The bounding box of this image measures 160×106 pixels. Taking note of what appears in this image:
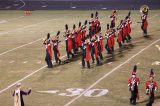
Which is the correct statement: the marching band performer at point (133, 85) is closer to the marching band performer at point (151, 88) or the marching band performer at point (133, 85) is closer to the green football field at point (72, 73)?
the green football field at point (72, 73)

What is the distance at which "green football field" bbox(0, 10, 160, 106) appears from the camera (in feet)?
62.8

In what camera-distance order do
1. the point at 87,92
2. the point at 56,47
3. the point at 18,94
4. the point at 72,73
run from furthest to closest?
the point at 56,47 < the point at 72,73 < the point at 87,92 < the point at 18,94

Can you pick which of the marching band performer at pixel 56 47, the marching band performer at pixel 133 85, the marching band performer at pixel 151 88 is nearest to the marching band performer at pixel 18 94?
the marching band performer at pixel 133 85

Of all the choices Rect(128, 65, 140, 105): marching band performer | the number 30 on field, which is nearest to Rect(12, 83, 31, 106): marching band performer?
the number 30 on field

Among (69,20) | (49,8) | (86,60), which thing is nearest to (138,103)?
(86,60)

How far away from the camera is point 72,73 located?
23.4 m

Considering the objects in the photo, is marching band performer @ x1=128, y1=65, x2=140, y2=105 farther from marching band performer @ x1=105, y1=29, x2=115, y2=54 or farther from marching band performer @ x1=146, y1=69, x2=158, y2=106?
marching band performer @ x1=105, y1=29, x2=115, y2=54

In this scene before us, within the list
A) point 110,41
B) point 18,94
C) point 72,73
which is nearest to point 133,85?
point 18,94

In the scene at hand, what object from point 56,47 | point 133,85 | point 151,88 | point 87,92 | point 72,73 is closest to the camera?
point 151,88

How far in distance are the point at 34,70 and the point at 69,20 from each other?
21.0 metres

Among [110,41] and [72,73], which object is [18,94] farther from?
[110,41]

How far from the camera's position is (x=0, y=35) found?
1470 inches

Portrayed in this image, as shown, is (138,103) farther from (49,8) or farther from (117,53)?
(49,8)

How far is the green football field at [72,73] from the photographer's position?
1916 centimetres
